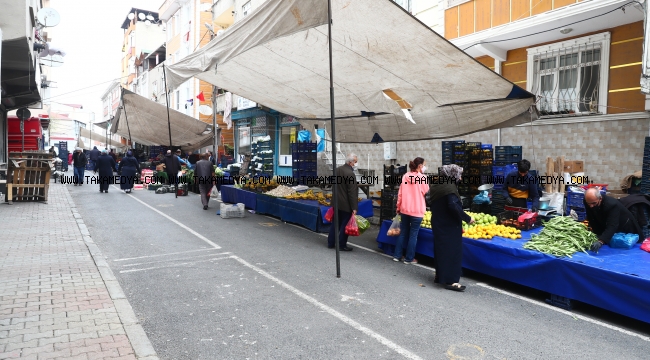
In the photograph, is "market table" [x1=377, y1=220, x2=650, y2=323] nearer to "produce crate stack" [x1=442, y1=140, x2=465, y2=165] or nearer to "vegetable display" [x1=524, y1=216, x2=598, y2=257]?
"vegetable display" [x1=524, y1=216, x2=598, y2=257]

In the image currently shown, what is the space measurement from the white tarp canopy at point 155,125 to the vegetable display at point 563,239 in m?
17.5

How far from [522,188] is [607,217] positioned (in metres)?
2.40

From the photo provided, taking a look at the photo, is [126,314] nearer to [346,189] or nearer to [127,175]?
[346,189]

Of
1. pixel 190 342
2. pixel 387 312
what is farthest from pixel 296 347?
pixel 387 312

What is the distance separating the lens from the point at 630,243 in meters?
5.86

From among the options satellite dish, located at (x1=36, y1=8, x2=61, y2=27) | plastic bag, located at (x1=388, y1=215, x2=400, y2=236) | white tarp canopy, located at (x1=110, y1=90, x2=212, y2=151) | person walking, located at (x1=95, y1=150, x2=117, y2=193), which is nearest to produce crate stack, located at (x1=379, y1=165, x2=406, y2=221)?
plastic bag, located at (x1=388, y1=215, x2=400, y2=236)

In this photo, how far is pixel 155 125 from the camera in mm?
22266

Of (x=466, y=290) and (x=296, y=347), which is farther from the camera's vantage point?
(x=466, y=290)

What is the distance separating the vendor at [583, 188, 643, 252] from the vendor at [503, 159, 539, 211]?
6.36 feet

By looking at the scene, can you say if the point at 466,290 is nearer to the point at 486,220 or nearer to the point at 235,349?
the point at 486,220

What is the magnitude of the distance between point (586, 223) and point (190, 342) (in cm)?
597

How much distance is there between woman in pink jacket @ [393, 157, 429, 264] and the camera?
725 centimetres

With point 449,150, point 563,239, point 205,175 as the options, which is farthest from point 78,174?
point 563,239

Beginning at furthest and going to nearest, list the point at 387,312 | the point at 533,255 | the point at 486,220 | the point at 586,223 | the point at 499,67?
the point at 499,67, the point at 486,220, the point at 586,223, the point at 533,255, the point at 387,312
